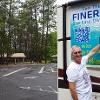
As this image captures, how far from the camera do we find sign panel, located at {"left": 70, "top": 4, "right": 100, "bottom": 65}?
436 cm

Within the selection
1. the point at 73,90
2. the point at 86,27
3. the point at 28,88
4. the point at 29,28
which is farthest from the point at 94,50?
the point at 29,28

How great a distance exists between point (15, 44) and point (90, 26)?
84.4 m

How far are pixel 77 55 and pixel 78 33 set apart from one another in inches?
10.4

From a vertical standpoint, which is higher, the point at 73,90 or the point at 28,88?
the point at 73,90

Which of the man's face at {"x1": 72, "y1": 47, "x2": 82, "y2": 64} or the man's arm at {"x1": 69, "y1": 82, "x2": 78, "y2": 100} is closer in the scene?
the man's face at {"x1": 72, "y1": 47, "x2": 82, "y2": 64}

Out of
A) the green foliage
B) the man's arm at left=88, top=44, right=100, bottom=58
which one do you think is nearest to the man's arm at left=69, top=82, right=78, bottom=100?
the man's arm at left=88, top=44, right=100, bottom=58

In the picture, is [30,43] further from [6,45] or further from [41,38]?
[6,45]

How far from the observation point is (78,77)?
487 centimetres

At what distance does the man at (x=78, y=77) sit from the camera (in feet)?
15.1

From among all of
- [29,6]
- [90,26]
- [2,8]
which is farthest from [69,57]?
[29,6]

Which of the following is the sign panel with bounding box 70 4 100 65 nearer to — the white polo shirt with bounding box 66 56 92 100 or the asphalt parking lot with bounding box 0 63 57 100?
the white polo shirt with bounding box 66 56 92 100

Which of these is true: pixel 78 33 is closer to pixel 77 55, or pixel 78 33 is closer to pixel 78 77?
pixel 77 55

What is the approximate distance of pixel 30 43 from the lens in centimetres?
8838

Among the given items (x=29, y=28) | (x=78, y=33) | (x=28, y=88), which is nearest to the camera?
(x=78, y=33)
